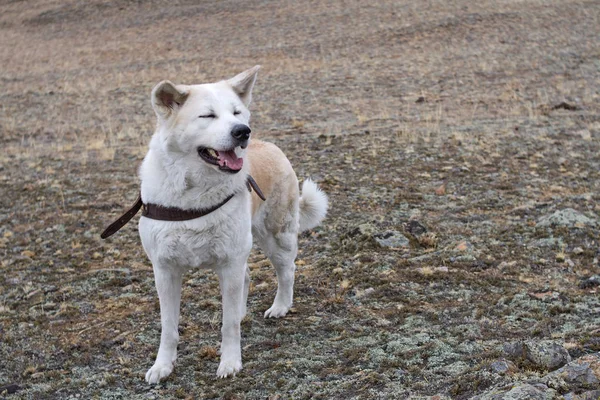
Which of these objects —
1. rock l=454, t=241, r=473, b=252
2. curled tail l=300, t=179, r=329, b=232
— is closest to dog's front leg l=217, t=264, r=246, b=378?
curled tail l=300, t=179, r=329, b=232

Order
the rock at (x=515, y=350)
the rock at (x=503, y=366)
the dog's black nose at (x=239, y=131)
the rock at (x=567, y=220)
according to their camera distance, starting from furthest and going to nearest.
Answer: the rock at (x=567, y=220) → the dog's black nose at (x=239, y=131) → the rock at (x=515, y=350) → the rock at (x=503, y=366)

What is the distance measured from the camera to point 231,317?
14.7 ft

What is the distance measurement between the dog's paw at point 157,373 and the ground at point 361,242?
6cm

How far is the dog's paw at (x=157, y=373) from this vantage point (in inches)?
172

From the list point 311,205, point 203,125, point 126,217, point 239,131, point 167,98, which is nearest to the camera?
point 239,131

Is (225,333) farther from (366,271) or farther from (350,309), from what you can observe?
(366,271)

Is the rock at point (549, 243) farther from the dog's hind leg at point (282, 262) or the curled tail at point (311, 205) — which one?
the dog's hind leg at point (282, 262)

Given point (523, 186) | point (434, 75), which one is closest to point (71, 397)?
point (523, 186)

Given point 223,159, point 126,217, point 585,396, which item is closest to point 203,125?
point 223,159

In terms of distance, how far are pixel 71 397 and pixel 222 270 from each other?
1213mm

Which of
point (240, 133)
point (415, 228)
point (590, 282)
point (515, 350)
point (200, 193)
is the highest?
point (240, 133)

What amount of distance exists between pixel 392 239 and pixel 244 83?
2.74 metres

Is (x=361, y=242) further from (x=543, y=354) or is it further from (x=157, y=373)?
(x=543, y=354)

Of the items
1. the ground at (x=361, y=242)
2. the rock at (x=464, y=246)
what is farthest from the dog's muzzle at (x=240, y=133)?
the rock at (x=464, y=246)
